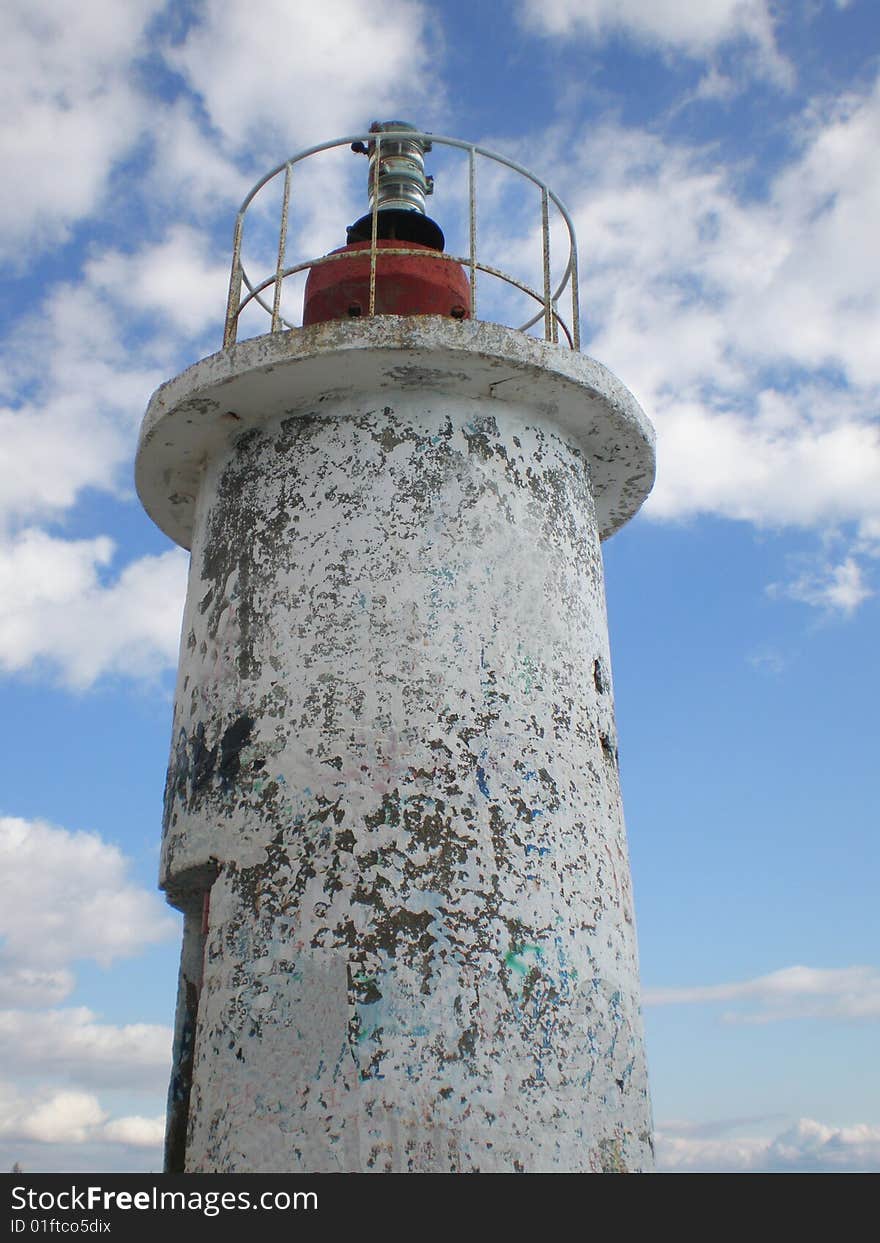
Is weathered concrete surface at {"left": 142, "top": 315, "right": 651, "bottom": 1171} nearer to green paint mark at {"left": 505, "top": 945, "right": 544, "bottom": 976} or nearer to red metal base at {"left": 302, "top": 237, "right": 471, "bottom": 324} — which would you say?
green paint mark at {"left": 505, "top": 945, "right": 544, "bottom": 976}

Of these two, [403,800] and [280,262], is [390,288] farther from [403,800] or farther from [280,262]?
[403,800]

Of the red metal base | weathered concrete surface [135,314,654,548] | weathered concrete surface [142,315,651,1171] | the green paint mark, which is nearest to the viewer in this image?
weathered concrete surface [142,315,651,1171]

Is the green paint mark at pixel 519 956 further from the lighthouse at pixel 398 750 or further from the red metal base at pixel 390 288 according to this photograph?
the red metal base at pixel 390 288

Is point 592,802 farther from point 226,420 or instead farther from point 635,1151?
point 226,420

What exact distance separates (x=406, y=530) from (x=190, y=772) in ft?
4.56

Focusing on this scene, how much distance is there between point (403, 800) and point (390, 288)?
271 centimetres

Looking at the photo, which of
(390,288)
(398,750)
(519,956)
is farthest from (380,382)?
(519,956)

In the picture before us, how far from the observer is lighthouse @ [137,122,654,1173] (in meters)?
4.16

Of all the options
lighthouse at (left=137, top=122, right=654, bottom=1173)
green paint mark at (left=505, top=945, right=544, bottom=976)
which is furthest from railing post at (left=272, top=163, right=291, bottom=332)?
green paint mark at (left=505, top=945, right=544, bottom=976)

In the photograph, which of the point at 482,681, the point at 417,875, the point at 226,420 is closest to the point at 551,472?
the point at 482,681

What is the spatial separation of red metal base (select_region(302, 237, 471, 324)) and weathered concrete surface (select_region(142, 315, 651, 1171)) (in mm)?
760

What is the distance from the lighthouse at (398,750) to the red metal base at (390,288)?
0.02m

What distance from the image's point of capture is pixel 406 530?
4988 mm

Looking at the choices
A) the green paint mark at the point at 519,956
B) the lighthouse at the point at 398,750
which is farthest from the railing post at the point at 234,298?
the green paint mark at the point at 519,956
